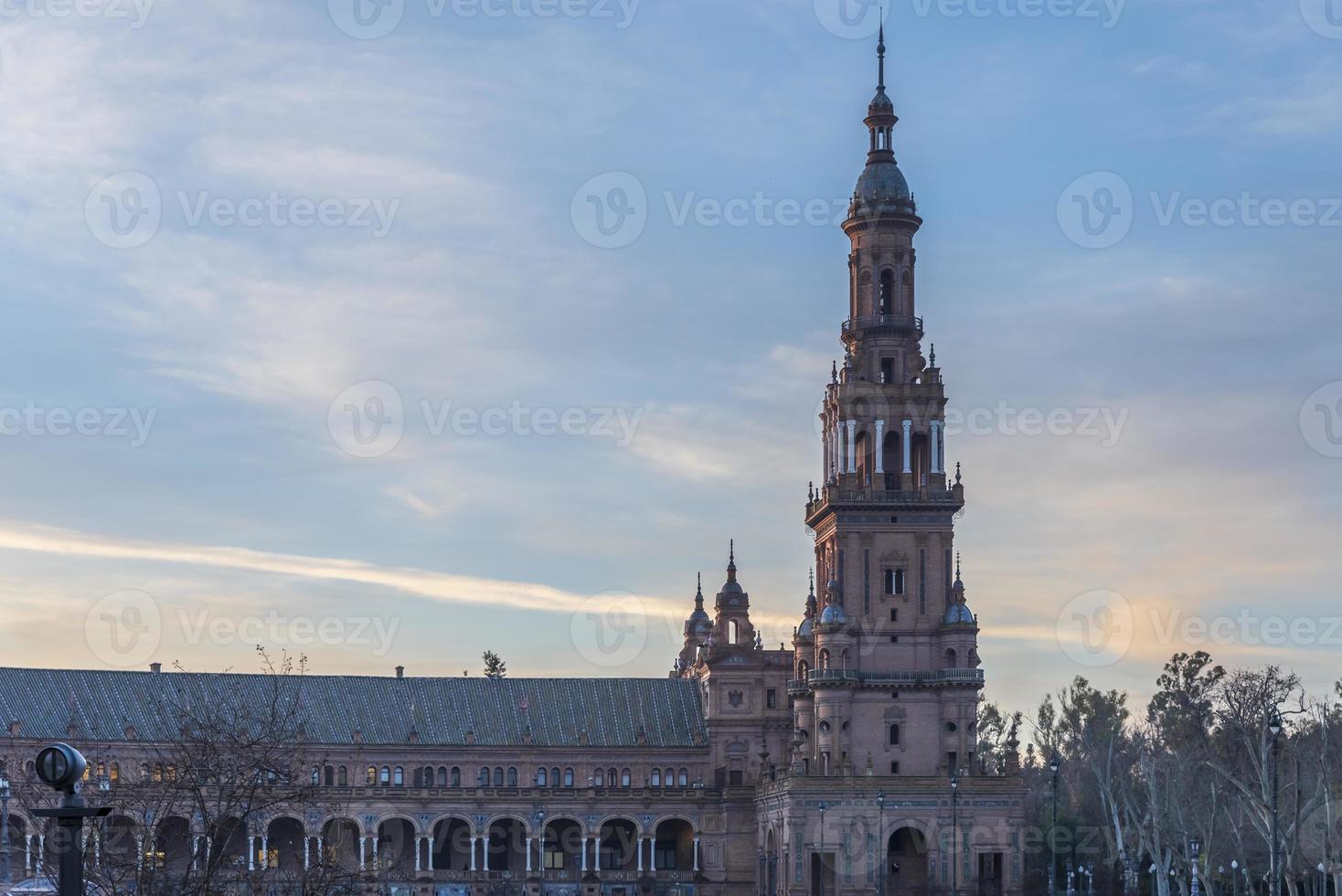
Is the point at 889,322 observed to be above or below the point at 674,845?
above

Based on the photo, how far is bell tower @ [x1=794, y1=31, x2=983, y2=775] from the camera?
138 metres

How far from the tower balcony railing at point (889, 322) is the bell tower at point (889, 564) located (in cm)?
6

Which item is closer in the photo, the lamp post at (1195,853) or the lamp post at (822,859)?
the lamp post at (1195,853)

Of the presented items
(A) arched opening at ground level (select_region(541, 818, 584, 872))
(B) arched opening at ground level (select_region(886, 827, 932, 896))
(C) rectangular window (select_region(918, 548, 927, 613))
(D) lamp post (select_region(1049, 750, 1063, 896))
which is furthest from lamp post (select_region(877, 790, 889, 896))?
(A) arched opening at ground level (select_region(541, 818, 584, 872))

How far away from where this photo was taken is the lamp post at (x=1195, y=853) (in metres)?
114

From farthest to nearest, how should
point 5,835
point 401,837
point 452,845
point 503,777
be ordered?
point 503,777
point 452,845
point 401,837
point 5,835

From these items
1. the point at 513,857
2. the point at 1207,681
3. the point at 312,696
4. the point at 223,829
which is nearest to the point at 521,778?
the point at 513,857

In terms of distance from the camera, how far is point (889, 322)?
14100 centimetres

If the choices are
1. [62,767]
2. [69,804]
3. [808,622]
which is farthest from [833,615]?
[62,767]

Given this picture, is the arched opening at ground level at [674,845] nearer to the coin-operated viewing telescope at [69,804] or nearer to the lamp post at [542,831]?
the lamp post at [542,831]

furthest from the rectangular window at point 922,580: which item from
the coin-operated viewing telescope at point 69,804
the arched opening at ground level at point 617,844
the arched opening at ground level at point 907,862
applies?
the coin-operated viewing telescope at point 69,804

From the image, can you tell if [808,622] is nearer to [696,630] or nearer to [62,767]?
[696,630]

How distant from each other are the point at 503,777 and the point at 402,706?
9387mm

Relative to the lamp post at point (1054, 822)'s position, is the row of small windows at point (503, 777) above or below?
above
